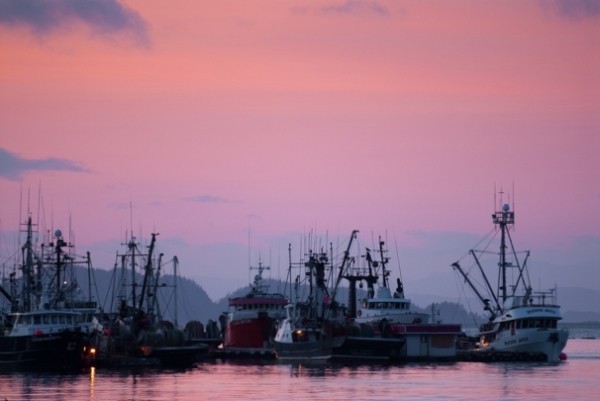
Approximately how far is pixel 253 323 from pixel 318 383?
48923 mm

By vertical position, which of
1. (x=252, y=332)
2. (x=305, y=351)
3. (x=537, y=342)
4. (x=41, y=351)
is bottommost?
(x=41, y=351)

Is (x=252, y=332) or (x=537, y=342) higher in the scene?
(x=252, y=332)

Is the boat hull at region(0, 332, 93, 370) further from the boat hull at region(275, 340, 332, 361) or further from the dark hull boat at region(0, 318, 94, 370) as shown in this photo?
the boat hull at region(275, 340, 332, 361)

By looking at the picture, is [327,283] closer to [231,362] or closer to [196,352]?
[231,362]

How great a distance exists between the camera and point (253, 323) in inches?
5650

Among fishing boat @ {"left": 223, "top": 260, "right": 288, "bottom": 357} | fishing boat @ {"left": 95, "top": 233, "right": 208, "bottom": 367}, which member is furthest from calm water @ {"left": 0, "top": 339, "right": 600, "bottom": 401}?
fishing boat @ {"left": 223, "top": 260, "right": 288, "bottom": 357}

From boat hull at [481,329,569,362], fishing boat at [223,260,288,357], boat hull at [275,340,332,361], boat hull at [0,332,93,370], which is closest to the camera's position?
boat hull at [0,332,93,370]

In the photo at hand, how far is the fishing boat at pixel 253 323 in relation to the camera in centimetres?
14300

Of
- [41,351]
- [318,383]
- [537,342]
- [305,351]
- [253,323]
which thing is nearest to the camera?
[318,383]

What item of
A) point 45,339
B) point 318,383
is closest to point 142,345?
point 45,339

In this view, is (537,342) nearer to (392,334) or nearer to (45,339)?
(392,334)

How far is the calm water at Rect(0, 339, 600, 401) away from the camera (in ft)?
273

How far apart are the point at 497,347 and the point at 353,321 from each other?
1525 centimetres

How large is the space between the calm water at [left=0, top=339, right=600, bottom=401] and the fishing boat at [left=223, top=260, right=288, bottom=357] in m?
19.9
